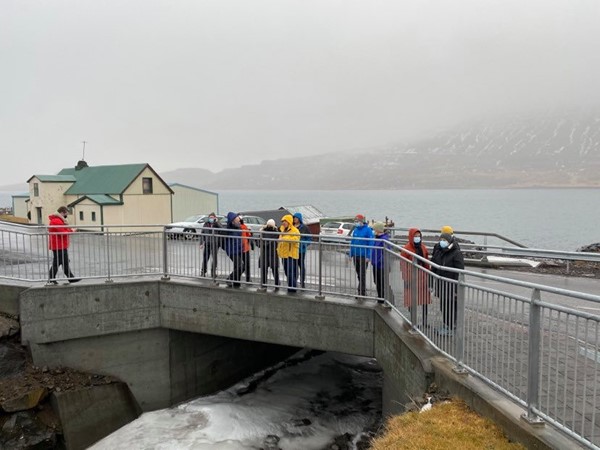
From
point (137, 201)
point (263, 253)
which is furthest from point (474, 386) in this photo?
point (137, 201)

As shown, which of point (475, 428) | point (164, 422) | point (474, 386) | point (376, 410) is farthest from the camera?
point (376, 410)

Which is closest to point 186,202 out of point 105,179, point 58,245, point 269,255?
point 105,179

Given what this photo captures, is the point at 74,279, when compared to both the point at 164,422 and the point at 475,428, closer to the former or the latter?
the point at 164,422

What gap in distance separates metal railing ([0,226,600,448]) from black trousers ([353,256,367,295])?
0.02 m

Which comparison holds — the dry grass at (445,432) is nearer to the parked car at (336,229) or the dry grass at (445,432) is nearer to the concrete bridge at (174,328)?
the concrete bridge at (174,328)

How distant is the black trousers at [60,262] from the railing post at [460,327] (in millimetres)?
8451

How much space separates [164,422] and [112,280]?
10.7 ft

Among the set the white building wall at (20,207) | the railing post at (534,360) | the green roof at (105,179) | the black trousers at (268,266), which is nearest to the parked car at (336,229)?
the green roof at (105,179)

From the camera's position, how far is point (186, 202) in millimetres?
41625

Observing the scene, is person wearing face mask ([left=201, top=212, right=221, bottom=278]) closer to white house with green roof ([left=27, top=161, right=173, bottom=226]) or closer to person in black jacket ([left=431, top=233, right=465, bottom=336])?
person in black jacket ([left=431, top=233, right=465, bottom=336])

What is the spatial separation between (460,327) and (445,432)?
1278 millimetres

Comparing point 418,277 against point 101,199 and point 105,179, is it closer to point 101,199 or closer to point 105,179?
point 101,199

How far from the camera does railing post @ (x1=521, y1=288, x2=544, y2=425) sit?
4.83 meters

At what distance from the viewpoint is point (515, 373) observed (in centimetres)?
536
